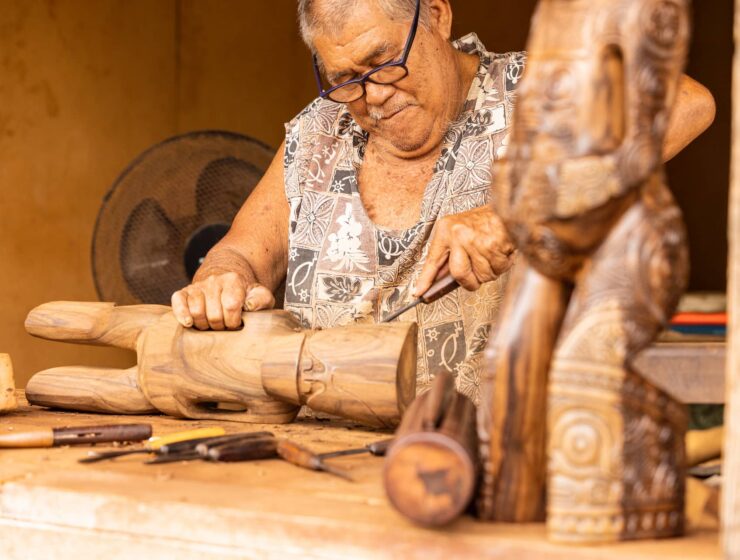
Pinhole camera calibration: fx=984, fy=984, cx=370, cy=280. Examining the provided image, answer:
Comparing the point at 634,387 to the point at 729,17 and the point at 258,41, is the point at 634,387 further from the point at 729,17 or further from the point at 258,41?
the point at 729,17

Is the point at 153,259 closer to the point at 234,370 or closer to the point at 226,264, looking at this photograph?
the point at 226,264

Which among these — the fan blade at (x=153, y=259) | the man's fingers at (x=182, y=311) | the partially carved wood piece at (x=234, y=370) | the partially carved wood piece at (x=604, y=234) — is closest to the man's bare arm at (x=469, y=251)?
the partially carved wood piece at (x=234, y=370)

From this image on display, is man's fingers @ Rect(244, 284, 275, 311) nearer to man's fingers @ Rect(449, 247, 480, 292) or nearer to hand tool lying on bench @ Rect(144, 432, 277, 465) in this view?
man's fingers @ Rect(449, 247, 480, 292)

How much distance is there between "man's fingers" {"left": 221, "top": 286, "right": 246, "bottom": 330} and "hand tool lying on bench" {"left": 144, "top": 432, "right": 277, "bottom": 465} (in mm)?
467

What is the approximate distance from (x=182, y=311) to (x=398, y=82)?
0.75 metres

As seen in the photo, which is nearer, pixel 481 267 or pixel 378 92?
pixel 481 267

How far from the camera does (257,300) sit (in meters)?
1.96

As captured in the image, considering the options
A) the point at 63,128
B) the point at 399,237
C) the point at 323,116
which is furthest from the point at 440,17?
the point at 63,128

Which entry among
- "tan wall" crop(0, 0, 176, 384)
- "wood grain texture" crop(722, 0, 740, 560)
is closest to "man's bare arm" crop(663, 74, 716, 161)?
"wood grain texture" crop(722, 0, 740, 560)

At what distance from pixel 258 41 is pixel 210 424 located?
3725mm

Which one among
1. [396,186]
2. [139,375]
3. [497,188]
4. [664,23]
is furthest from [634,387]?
[396,186]

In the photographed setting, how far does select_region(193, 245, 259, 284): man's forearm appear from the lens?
2.39 metres

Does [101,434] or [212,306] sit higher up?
[212,306]

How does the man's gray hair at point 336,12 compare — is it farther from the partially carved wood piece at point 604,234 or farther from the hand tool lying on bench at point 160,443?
the partially carved wood piece at point 604,234
